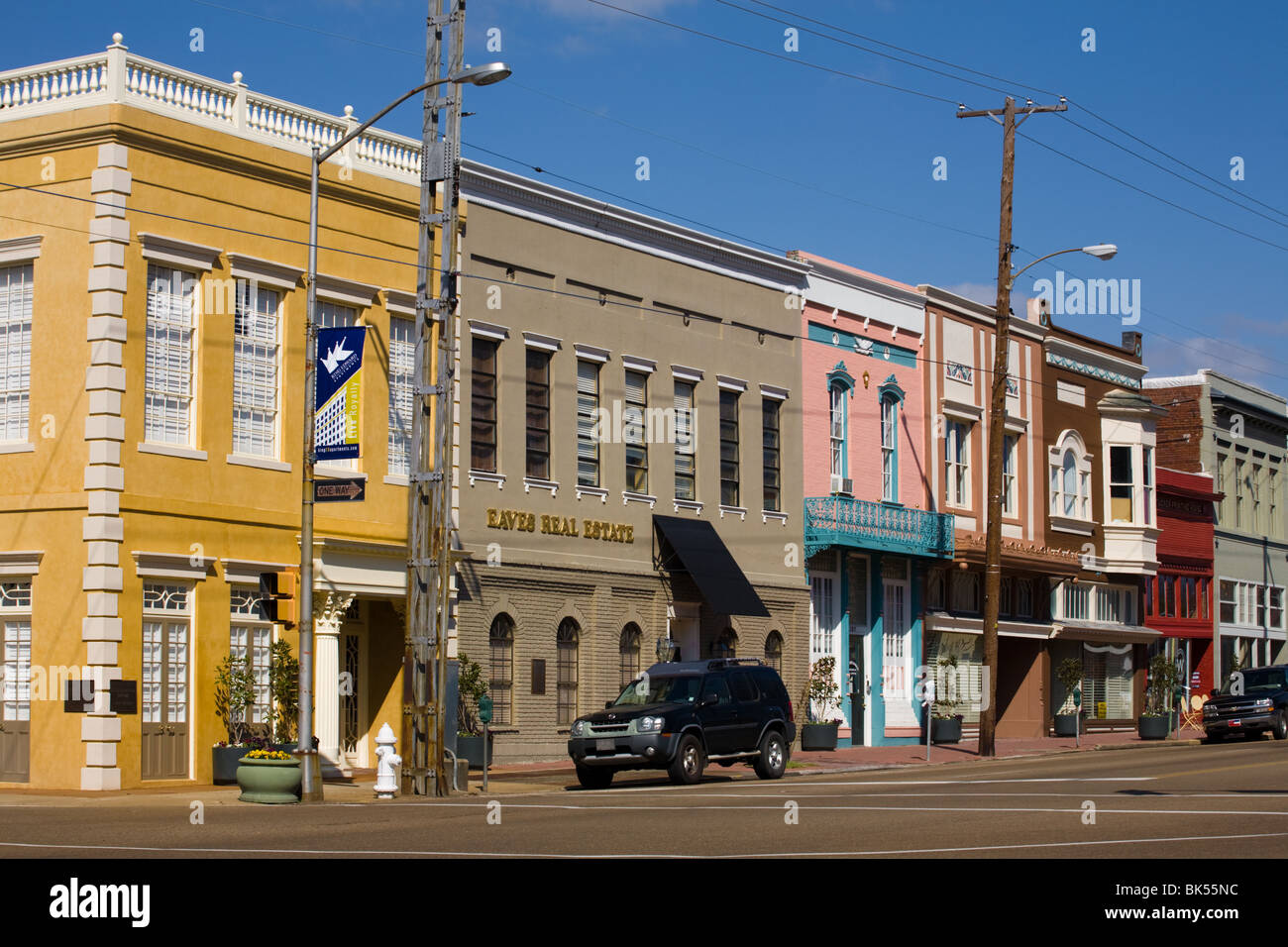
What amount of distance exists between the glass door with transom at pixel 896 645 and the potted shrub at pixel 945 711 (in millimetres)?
695

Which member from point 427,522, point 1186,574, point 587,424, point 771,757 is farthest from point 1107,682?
point 427,522

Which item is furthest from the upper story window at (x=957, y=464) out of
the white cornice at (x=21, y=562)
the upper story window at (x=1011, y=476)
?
the white cornice at (x=21, y=562)

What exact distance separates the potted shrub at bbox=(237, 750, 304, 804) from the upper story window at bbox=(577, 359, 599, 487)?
12.2 metres

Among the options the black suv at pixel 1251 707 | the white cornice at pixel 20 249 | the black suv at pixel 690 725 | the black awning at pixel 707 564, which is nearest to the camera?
the black suv at pixel 690 725

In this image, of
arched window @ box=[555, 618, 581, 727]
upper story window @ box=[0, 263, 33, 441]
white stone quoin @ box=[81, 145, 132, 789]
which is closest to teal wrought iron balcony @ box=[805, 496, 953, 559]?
arched window @ box=[555, 618, 581, 727]

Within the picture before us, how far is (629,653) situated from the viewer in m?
34.7

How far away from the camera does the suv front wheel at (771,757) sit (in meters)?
Answer: 28.0

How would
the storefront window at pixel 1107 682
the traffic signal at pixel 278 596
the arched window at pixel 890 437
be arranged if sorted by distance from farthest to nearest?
1. the storefront window at pixel 1107 682
2. the arched window at pixel 890 437
3. the traffic signal at pixel 278 596

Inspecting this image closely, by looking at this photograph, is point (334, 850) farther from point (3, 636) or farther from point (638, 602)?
point (638, 602)

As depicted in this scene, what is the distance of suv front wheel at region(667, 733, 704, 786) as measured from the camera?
25.8 meters

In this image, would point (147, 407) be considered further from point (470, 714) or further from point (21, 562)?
point (470, 714)

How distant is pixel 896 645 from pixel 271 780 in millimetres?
22809

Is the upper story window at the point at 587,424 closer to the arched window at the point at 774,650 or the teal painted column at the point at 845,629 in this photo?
the arched window at the point at 774,650
